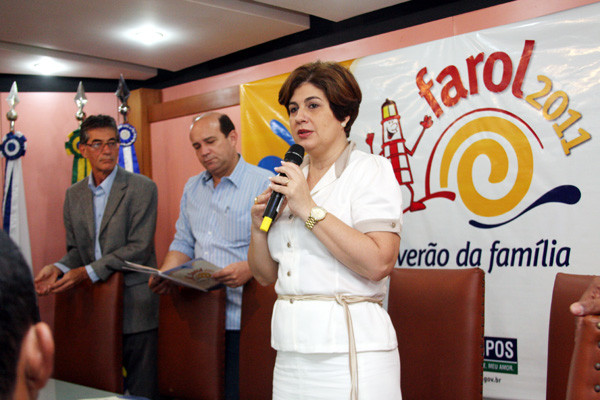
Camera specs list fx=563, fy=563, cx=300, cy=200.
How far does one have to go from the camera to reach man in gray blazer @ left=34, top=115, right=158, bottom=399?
301cm

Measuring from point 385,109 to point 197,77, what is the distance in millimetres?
2187

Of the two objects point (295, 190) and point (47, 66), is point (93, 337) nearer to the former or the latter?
point (295, 190)

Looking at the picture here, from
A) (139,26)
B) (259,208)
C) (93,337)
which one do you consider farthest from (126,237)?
(259,208)

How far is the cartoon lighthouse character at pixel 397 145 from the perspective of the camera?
3006mm

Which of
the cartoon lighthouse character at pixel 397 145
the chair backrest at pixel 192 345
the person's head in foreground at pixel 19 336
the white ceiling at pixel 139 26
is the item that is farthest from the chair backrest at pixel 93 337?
the person's head in foreground at pixel 19 336

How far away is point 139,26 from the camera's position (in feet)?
12.0

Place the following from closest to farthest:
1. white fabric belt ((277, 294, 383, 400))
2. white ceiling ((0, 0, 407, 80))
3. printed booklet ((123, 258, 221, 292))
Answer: white fabric belt ((277, 294, 383, 400)) < printed booklet ((123, 258, 221, 292)) < white ceiling ((0, 0, 407, 80))

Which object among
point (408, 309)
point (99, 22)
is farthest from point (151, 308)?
point (99, 22)

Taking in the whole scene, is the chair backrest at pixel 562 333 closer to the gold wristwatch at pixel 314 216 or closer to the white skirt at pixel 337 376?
the white skirt at pixel 337 376

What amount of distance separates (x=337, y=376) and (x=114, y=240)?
2.01m

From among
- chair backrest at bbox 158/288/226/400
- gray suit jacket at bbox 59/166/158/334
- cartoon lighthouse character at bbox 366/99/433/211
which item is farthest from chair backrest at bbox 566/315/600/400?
gray suit jacket at bbox 59/166/158/334

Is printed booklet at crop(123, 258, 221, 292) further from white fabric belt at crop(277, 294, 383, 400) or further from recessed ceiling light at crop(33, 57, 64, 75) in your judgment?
recessed ceiling light at crop(33, 57, 64, 75)

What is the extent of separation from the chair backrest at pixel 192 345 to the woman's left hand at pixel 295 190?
1116 millimetres

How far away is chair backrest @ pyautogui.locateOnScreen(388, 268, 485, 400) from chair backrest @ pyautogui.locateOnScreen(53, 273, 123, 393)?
141 centimetres
